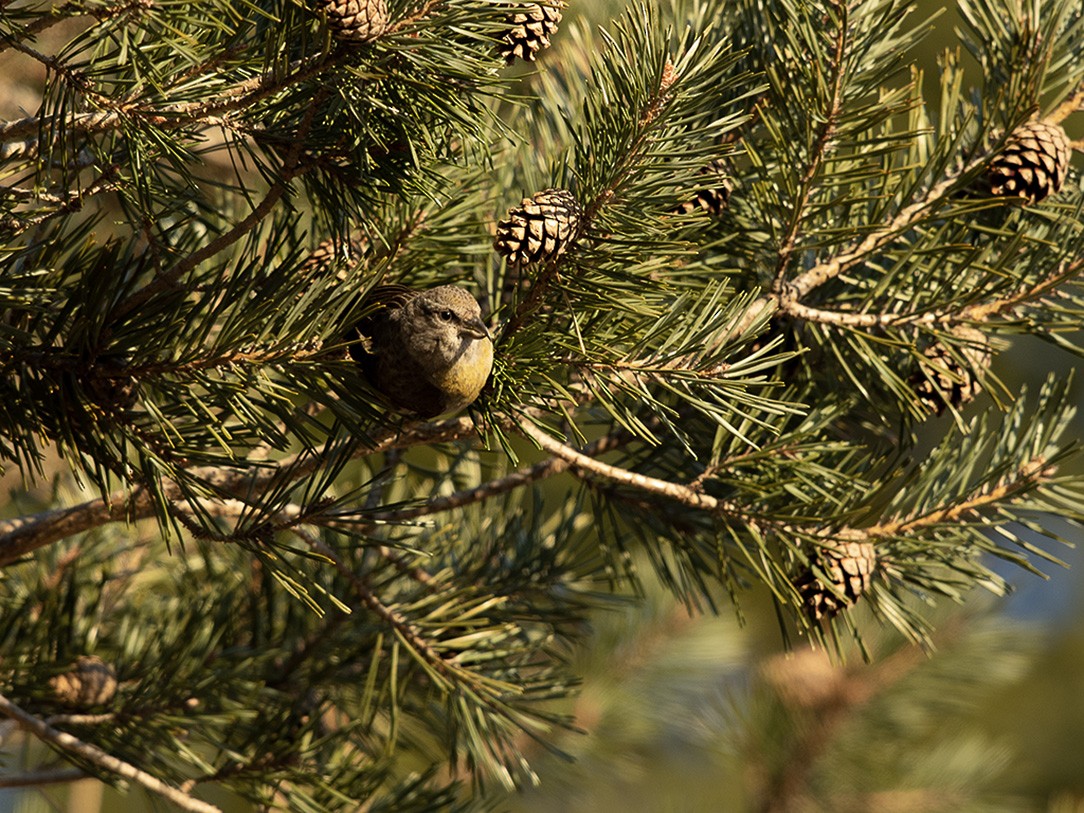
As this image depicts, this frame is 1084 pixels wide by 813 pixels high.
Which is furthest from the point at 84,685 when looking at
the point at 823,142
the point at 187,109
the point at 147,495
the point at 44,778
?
the point at 823,142

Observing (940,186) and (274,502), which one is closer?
Answer: (274,502)

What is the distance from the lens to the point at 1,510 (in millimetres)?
2150

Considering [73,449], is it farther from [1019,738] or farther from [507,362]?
[1019,738]

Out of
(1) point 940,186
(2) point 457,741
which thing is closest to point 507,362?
(1) point 940,186

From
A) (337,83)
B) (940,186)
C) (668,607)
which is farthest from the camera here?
(668,607)

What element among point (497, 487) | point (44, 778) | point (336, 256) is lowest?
point (44, 778)

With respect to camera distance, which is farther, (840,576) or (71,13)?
(840,576)

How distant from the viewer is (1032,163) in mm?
1111

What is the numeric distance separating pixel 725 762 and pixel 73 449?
7.62ft

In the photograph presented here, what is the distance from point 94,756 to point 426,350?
587mm

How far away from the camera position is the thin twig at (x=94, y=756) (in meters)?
1.12

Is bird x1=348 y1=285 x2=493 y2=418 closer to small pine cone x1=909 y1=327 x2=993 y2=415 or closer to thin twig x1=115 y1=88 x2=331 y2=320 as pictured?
thin twig x1=115 y1=88 x2=331 y2=320

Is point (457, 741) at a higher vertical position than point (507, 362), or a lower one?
lower

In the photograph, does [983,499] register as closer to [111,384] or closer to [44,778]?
[111,384]
